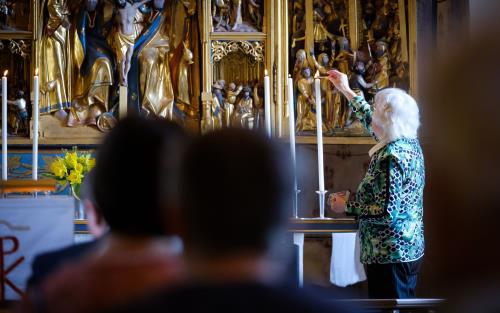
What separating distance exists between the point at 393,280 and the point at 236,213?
2.54 meters

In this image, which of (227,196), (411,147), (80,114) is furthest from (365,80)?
(227,196)

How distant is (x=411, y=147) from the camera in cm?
349

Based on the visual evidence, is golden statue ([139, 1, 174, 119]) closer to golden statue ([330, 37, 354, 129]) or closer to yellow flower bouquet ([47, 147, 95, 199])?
golden statue ([330, 37, 354, 129])

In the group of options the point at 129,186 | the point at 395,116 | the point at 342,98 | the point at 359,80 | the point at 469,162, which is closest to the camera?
the point at 469,162

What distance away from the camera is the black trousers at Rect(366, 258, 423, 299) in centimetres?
337

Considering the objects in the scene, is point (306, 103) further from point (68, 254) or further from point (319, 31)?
point (68, 254)

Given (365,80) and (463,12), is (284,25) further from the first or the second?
(463,12)

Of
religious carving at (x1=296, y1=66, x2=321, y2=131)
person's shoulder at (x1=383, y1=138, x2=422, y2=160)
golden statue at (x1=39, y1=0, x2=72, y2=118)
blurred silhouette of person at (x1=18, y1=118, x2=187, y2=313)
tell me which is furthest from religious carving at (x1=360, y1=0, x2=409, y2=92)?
blurred silhouette of person at (x1=18, y1=118, x2=187, y2=313)

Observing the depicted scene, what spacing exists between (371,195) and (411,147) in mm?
291

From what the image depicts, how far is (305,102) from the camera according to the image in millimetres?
6383

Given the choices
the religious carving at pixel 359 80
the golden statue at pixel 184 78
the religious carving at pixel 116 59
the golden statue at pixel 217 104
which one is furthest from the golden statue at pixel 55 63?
the religious carving at pixel 359 80

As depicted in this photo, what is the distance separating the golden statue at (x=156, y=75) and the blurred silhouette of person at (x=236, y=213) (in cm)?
536

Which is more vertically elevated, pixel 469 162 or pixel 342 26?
pixel 342 26

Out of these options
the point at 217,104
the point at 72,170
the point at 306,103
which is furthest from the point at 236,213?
the point at 306,103
